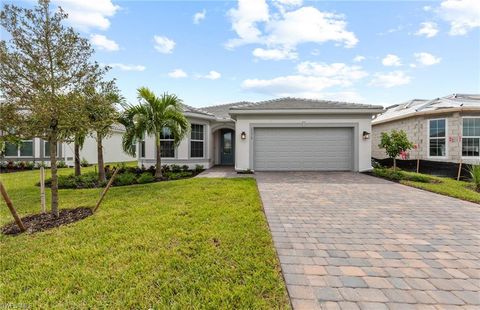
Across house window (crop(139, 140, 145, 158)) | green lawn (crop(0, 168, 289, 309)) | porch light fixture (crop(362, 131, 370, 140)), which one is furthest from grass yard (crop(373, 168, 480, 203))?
house window (crop(139, 140, 145, 158))

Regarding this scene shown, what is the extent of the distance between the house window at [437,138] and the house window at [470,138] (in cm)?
80

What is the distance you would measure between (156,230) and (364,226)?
3.85 meters

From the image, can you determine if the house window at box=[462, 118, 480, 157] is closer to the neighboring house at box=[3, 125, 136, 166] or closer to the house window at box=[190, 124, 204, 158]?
the house window at box=[190, 124, 204, 158]

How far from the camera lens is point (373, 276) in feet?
8.46

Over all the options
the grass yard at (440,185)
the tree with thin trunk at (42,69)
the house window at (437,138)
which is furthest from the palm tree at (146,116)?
the house window at (437,138)

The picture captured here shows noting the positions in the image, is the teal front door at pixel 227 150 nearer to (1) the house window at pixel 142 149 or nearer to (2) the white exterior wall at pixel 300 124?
(2) the white exterior wall at pixel 300 124

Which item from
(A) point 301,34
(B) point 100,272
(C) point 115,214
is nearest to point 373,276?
(B) point 100,272

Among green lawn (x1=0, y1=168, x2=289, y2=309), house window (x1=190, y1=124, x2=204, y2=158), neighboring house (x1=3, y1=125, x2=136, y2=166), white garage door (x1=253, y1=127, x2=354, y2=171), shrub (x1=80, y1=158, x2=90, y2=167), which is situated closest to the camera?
green lawn (x1=0, y1=168, x2=289, y2=309)

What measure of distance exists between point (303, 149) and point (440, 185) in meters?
5.60

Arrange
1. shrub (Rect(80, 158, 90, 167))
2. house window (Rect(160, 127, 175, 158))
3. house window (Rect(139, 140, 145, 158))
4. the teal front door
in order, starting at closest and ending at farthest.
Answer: house window (Rect(160, 127, 175, 158)) < house window (Rect(139, 140, 145, 158)) < the teal front door < shrub (Rect(80, 158, 90, 167))

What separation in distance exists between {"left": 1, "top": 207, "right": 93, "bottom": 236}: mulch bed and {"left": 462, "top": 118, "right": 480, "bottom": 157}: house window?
17.0 m

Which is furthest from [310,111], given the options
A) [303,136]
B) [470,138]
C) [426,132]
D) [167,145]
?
[470,138]

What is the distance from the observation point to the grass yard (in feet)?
21.6

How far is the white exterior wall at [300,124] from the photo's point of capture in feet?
37.6
